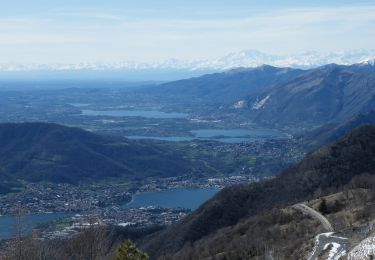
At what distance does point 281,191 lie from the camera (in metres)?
74.6

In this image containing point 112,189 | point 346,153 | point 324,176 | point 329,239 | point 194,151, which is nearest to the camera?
point 329,239

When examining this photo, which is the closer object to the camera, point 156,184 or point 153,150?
point 156,184

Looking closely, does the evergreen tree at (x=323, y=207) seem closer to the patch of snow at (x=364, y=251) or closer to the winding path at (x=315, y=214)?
the winding path at (x=315, y=214)

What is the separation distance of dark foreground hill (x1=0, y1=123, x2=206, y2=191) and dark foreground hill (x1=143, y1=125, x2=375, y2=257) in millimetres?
77883

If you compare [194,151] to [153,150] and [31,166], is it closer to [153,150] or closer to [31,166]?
[153,150]

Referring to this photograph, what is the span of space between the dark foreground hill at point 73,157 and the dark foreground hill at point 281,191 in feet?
256

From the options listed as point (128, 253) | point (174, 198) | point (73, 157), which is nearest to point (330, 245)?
point (128, 253)

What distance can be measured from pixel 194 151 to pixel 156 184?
45.4 meters

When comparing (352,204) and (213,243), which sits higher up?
(352,204)

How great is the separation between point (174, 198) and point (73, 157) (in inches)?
1835

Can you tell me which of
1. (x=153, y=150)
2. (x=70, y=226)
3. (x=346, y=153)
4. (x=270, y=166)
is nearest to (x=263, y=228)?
(x=346, y=153)

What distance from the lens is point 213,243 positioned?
53438 millimetres

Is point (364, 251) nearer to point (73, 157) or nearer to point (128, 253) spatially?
point (128, 253)

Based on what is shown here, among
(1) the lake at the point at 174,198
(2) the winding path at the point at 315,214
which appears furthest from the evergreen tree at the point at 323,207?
(1) the lake at the point at 174,198
